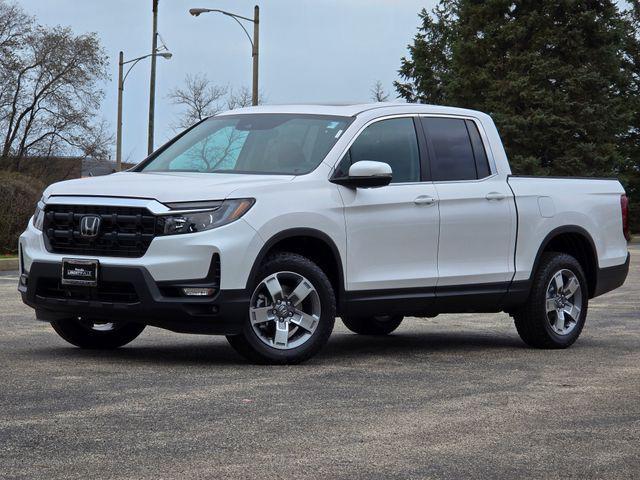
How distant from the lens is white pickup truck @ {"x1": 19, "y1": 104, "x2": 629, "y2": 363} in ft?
29.9

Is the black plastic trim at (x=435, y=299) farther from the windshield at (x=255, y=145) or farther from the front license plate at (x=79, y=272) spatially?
the front license plate at (x=79, y=272)

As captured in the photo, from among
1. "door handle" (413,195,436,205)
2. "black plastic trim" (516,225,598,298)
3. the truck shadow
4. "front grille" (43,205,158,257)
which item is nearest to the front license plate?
"front grille" (43,205,158,257)

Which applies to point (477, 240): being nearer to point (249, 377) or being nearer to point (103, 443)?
point (249, 377)

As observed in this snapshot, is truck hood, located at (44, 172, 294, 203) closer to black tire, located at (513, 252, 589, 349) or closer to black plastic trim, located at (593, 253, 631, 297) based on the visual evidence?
black tire, located at (513, 252, 589, 349)

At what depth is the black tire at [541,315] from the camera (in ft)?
37.0

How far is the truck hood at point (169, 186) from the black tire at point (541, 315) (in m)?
2.72

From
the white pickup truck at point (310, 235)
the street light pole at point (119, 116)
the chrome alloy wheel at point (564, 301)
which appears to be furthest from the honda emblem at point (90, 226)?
the street light pole at point (119, 116)

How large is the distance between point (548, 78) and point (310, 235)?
51167 millimetres

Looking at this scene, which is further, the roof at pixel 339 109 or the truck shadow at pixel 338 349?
the roof at pixel 339 109

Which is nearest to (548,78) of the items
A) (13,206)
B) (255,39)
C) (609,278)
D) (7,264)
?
(255,39)

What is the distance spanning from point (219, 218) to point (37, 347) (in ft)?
7.62

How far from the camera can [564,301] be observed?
11.6 m

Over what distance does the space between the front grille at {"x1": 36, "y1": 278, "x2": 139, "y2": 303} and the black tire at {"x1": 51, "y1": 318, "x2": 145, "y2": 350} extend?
2.73 ft

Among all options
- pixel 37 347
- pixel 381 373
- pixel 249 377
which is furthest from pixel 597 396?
pixel 37 347
